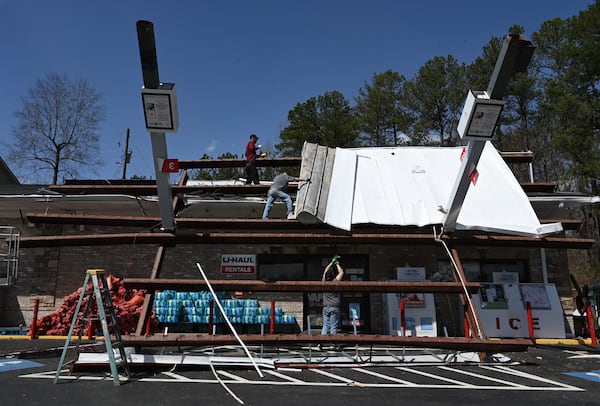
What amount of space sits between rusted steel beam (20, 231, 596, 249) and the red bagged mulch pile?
12.8ft

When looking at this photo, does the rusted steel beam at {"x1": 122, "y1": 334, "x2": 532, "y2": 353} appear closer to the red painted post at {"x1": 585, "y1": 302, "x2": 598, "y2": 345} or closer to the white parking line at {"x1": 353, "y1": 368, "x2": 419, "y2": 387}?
the white parking line at {"x1": 353, "y1": 368, "x2": 419, "y2": 387}

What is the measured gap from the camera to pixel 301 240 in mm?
7016

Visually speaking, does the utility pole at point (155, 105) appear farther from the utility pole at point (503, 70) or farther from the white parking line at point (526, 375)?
the white parking line at point (526, 375)

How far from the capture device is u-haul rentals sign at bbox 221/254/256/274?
1249 cm

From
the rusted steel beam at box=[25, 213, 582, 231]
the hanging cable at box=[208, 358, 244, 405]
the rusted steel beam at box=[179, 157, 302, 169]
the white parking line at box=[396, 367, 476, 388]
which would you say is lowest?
the white parking line at box=[396, 367, 476, 388]

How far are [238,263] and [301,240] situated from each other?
A: 5944 mm

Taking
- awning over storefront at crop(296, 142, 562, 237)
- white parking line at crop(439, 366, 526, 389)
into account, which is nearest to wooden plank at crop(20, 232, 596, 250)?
awning over storefront at crop(296, 142, 562, 237)

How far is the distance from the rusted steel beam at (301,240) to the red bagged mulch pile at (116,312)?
3.90m

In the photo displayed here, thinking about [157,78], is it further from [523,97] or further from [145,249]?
[523,97]

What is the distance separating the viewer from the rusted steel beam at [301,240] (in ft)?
23.0

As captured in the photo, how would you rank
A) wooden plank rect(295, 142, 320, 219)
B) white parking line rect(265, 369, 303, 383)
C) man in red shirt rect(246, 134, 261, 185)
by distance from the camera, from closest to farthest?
1. white parking line rect(265, 369, 303, 383)
2. wooden plank rect(295, 142, 320, 219)
3. man in red shirt rect(246, 134, 261, 185)

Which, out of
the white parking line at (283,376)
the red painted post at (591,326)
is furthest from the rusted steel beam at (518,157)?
the white parking line at (283,376)

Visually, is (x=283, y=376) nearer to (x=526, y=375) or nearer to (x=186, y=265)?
(x=526, y=375)

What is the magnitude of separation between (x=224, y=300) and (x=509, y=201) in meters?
7.61
